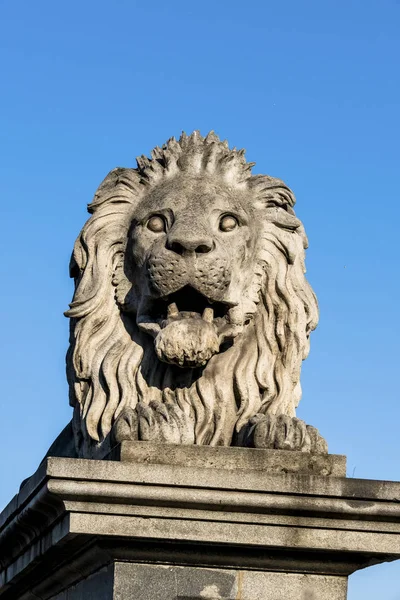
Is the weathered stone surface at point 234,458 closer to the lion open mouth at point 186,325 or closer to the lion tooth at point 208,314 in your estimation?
the lion open mouth at point 186,325

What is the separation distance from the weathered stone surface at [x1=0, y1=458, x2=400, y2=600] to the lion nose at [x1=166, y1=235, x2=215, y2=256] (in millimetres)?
1191

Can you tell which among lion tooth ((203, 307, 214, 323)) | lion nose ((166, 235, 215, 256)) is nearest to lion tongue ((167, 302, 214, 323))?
lion tooth ((203, 307, 214, 323))

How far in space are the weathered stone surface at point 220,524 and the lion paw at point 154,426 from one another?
1.24ft

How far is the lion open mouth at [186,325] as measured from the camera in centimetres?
627

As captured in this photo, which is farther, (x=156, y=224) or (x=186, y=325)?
(x=156, y=224)

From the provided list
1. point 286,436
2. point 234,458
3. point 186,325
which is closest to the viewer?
point 234,458

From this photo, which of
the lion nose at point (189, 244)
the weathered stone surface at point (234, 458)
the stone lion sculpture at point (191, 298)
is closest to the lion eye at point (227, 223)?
the stone lion sculpture at point (191, 298)

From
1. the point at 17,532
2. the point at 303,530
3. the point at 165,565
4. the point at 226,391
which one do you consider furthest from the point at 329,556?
the point at 17,532

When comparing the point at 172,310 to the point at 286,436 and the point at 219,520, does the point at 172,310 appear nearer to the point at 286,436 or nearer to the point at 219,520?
the point at 286,436

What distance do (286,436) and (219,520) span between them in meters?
0.60

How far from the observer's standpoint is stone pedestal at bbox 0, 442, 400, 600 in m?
5.34

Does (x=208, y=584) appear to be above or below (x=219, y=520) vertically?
below

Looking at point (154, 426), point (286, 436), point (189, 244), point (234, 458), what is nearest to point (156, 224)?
point (189, 244)

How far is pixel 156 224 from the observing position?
6.61 m
